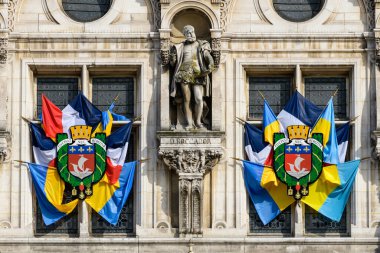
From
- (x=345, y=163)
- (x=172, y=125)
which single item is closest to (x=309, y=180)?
(x=345, y=163)

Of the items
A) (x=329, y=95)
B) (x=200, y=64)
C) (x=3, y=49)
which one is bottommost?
(x=329, y=95)

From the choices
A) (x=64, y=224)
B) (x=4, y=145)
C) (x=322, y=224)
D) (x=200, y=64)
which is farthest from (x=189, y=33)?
(x=322, y=224)

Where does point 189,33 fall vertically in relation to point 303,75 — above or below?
above

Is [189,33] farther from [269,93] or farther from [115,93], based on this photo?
[269,93]

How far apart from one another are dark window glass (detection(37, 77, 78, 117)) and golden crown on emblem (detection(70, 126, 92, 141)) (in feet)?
2.86

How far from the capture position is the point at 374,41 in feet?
139

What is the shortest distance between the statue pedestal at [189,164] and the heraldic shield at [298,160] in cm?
155

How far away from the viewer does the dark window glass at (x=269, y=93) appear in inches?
1676

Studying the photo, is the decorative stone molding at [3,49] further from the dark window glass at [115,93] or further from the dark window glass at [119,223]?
the dark window glass at [119,223]

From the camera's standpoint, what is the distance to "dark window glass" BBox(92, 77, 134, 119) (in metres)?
42.5

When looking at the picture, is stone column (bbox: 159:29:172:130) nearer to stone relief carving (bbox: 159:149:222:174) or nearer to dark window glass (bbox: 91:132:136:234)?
stone relief carving (bbox: 159:149:222:174)

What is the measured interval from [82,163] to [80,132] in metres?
0.79

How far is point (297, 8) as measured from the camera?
4291cm

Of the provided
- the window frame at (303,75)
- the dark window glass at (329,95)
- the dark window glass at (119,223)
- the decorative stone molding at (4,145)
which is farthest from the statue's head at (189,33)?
the decorative stone molding at (4,145)
